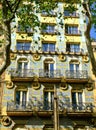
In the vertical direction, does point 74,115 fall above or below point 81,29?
below

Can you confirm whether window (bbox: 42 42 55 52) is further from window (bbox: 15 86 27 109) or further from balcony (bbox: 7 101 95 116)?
balcony (bbox: 7 101 95 116)

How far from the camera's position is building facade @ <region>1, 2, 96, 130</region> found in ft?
90.9

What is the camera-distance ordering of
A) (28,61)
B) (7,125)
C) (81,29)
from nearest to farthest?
(7,125)
(28,61)
(81,29)

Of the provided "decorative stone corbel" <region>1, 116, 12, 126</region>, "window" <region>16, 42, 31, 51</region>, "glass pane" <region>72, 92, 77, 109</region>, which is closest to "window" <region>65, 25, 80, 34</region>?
"window" <region>16, 42, 31, 51</region>

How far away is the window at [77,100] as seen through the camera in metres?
28.6

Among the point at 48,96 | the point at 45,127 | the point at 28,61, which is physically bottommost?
the point at 45,127

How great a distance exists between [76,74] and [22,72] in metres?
5.46

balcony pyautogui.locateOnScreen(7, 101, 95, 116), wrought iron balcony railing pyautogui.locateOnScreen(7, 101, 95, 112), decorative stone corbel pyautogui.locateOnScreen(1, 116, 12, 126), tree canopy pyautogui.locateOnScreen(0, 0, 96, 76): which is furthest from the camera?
wrought iron balcony railing pyautogui.locateOnScreen(7, 101, 95, 112)

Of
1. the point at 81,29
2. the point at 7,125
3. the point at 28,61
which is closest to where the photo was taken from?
the point at 7,125

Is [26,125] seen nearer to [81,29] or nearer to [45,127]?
[45,127]

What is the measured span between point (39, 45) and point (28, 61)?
7.28 feet

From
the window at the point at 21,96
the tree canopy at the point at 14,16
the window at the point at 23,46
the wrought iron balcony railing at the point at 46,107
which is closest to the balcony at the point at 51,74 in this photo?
the window at the point at 21,96

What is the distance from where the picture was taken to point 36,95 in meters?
29.1

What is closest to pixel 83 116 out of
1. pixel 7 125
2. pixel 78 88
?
pixel 78 88
